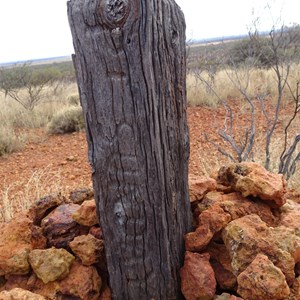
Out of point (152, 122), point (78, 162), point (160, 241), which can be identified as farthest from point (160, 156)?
point (78, 162)

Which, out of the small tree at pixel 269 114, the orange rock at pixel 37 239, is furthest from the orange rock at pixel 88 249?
the small tree at pixel 269 114

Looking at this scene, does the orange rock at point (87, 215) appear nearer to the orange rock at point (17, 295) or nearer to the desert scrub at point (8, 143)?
the orange rock at point (17, 295)

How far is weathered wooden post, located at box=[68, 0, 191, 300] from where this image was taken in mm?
1283

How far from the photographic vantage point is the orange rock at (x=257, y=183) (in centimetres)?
187

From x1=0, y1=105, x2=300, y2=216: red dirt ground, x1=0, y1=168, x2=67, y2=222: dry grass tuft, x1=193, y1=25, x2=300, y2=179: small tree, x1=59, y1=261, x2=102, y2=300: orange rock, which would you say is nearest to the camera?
x1=59, y1=261, x2=102, y2=300: orange rock

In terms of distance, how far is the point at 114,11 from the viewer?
123 centimetres

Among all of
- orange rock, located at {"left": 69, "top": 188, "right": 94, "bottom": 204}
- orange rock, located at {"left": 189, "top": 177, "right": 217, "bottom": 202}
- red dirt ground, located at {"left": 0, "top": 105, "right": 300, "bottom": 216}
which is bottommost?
red dirt ground, located at {"left": 0, "top": 105, "right": 300, "bottom": 216}

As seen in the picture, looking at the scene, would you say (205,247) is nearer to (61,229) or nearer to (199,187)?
(199,187)

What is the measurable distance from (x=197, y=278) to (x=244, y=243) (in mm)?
270

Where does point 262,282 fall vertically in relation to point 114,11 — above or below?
below

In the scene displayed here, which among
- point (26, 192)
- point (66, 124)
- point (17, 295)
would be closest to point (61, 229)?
point (17, 295)

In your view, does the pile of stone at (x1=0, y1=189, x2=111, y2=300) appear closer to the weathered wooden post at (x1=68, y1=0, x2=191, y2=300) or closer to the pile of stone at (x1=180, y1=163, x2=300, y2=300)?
the weathered wooden post at (x1=68, y1=0, x2=191, y2=300)

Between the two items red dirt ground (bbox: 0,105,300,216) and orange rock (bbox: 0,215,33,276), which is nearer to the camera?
orange rock (bbox: 0,215,33,276)

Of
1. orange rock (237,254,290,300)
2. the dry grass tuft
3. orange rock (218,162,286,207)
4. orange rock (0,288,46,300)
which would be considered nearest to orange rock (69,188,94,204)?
orange rock (0,288,46,300)
